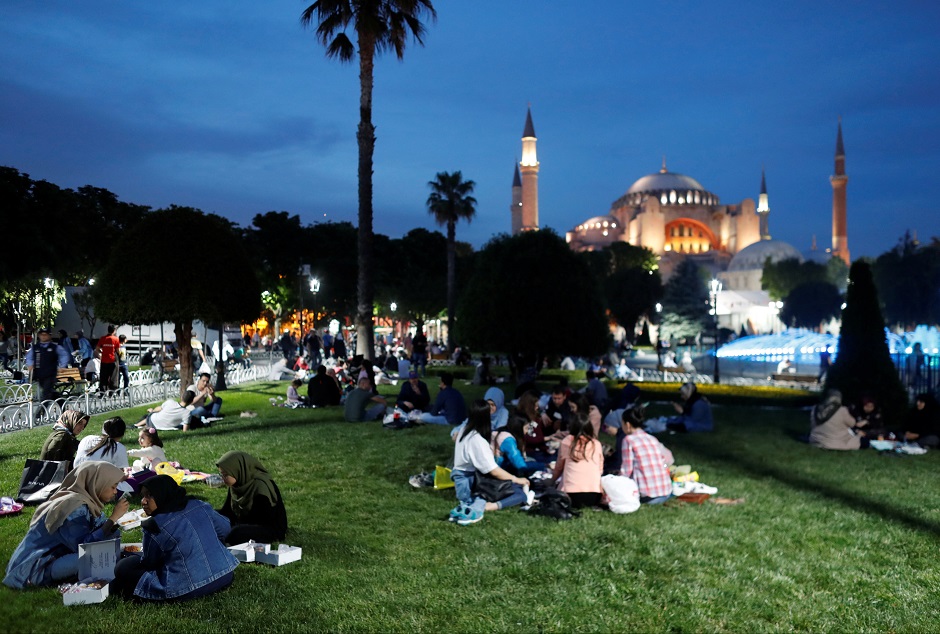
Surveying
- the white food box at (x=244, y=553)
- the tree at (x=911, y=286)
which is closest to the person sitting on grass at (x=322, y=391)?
the white food box at (x=244, y=553)

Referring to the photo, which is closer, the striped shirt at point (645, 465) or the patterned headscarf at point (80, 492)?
the patterned headscarf at point (80, 492)

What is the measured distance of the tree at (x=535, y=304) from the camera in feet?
63.0

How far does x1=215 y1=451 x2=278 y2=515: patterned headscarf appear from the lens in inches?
224

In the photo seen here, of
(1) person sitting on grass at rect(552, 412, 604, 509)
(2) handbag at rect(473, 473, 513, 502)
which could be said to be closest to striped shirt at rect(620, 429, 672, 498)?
(1) person sitting on grass at rect(552, 412, 604, 509)

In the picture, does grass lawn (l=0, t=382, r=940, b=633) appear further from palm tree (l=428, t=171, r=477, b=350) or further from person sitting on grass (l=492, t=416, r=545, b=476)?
palm tree (l=428, t=171, r=477, b=350)

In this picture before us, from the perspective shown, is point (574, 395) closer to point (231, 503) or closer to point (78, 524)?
point (231, 503)

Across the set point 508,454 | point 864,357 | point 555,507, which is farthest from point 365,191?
point 555,507

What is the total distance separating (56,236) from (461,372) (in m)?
15.9

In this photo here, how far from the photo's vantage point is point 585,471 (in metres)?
7.25

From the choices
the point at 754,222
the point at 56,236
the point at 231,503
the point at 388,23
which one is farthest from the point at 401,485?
the point at 754,222

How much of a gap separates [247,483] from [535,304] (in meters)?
13.9

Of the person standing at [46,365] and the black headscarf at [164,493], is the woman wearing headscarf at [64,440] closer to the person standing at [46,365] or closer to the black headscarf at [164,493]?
the black headscarf at [164,493]

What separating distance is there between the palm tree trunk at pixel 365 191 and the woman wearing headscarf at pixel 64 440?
11.8m

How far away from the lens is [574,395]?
11.3 metres
